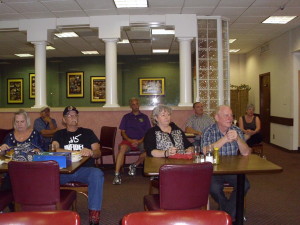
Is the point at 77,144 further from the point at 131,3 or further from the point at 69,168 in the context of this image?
the point at 131,3

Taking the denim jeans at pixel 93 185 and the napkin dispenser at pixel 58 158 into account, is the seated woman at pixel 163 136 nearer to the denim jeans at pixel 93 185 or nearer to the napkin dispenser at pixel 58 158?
the denim jeans at pixel 93 185

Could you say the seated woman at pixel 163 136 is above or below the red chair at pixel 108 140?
above

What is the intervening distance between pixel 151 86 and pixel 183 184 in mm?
9974

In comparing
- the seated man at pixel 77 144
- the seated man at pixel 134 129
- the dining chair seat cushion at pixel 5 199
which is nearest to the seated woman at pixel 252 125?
the seated man at pixel 134 129

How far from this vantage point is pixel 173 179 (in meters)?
2.27

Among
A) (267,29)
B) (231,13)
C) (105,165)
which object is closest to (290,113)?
(267,29)

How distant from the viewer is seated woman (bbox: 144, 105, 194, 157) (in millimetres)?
3328

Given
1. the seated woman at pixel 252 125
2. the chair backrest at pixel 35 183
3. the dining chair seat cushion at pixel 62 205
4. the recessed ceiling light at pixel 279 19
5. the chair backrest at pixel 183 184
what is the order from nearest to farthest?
the chair backrest at pixel 183 184
the chair backrest at pixel 35 183
the dining chair seat cushion at pixel 62 205
the seated woman at pixel 252 125
the recessed ceiling light at pixel 279 19

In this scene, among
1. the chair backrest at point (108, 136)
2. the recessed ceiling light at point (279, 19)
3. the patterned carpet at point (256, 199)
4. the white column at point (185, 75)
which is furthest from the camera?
the recessed ceiling light at point (279, 19)

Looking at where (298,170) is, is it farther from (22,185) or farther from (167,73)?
(167,73)

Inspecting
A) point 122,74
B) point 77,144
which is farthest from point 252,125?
point 122,74

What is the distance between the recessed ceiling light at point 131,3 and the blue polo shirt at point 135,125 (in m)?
2.12

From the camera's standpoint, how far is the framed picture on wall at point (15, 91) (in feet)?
41.8

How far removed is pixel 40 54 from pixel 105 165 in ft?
9.58
